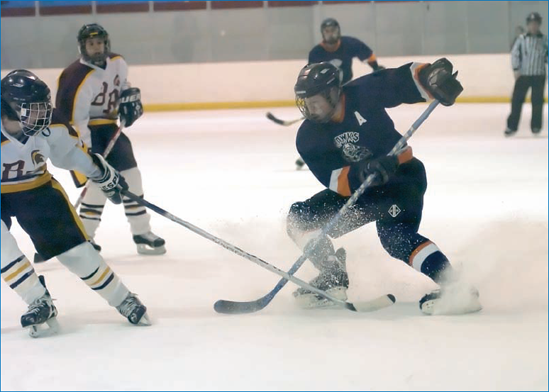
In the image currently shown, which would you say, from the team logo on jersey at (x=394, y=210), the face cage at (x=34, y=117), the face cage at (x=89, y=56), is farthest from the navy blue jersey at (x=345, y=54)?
the face cage at (x=34, y=117)

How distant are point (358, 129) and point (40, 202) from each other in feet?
2.98

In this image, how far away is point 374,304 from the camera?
2.44m

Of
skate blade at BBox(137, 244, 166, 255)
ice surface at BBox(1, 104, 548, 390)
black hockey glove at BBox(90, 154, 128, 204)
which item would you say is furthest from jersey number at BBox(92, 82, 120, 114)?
black hockey glove at BBox(90, 154, 128, 204)

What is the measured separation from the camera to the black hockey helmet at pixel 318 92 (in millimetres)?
2359

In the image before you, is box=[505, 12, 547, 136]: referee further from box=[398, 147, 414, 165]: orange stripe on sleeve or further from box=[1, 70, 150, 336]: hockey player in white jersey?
box=[1, 70, 150, 336]: hockey player in white jersey

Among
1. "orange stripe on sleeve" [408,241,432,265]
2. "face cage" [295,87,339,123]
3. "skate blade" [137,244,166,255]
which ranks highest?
"face cage" [295,87,339,123]

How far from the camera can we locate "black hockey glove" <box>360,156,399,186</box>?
2314 mm

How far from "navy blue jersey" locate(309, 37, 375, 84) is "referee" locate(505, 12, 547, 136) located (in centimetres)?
215

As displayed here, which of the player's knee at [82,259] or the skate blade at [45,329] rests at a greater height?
the player's knee at [82,259]

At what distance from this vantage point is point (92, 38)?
10.4ft

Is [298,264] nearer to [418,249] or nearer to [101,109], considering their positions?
[418,249]

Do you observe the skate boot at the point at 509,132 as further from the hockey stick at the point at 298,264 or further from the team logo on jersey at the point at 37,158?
the team logo on jersey at the point at 37,158

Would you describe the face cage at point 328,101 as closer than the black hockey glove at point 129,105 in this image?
Yes

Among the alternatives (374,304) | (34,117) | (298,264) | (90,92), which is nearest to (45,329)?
(34,117)
